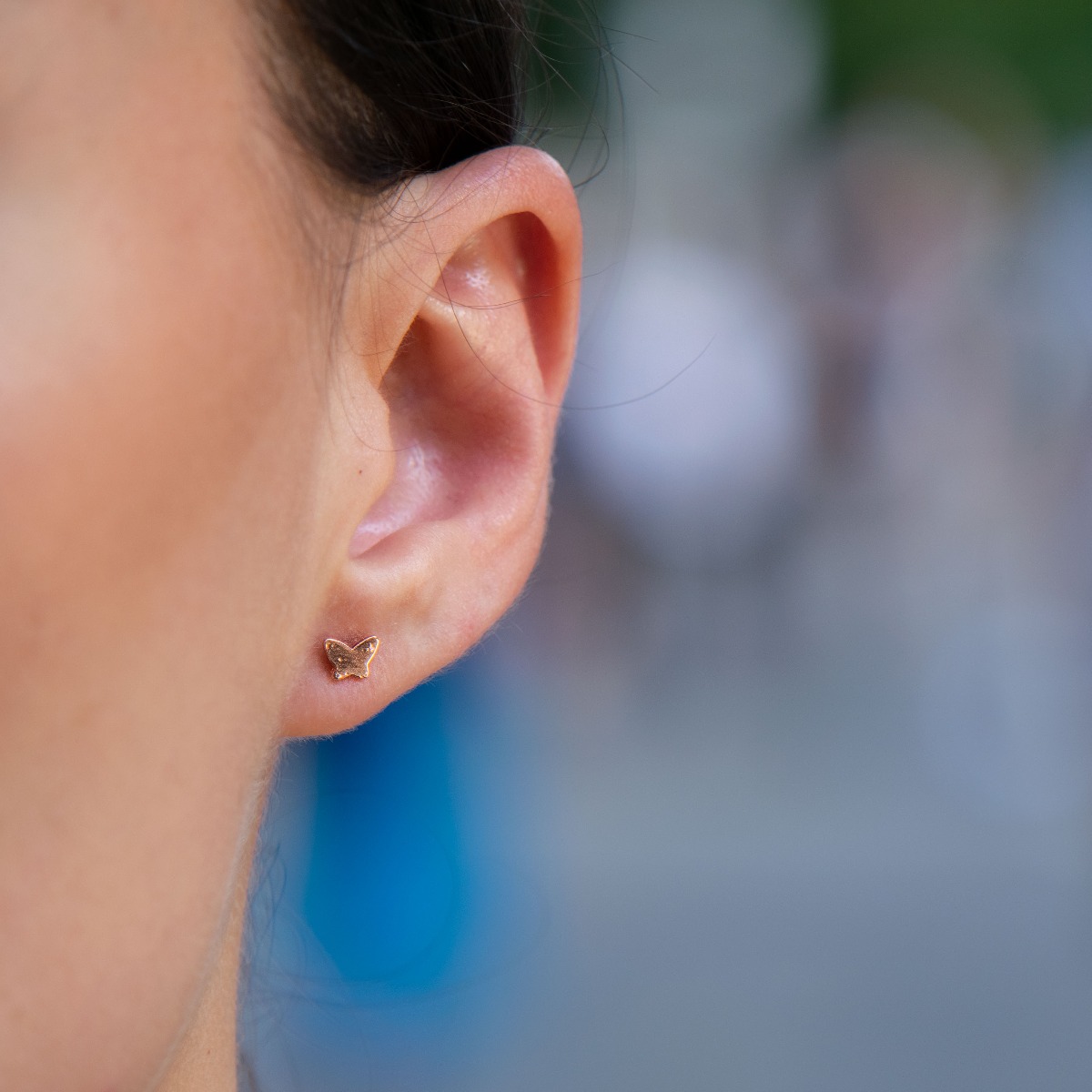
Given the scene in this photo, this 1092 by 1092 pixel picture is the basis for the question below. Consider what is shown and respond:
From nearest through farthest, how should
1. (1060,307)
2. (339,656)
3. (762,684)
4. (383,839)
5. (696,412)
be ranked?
(339,656), (383,839), (696,412), (1060,307), (762,684)

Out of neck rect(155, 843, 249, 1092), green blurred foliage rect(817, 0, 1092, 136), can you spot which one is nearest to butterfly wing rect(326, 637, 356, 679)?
neck rect(155, 843, 249, 1092)

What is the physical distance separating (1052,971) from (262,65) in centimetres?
371

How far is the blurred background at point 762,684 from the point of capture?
3.19 metres

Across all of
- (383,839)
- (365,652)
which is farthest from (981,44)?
(365,652)

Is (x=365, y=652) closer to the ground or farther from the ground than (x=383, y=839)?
farther from the ground

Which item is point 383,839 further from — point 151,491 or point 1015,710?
point 1015,710

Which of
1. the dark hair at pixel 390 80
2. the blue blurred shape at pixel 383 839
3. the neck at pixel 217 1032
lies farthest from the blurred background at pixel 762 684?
the neck at pixel 217 1032

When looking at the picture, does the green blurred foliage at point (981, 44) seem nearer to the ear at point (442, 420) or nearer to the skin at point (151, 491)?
the ear at point (442, 420)

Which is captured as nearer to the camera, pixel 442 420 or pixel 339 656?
pixel 339 656

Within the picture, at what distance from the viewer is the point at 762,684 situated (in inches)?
260

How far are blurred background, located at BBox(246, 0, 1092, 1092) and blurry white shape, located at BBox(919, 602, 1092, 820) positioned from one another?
17mm

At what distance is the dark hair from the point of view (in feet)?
2.84

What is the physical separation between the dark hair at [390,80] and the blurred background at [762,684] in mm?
145

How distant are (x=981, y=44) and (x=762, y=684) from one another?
21.0 ft
